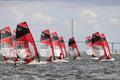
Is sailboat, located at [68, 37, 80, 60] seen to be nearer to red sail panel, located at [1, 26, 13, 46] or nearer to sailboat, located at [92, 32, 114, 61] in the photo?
sailboat, located at [92, 32, 114, 61]

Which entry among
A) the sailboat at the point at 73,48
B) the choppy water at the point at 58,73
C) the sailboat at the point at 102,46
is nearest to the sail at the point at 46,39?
the choppy water at the point at 58,73

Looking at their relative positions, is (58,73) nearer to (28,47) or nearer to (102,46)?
(28,47)

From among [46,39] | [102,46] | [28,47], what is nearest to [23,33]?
[28,47]

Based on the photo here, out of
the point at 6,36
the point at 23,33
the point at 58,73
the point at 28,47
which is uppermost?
the point at 6,36

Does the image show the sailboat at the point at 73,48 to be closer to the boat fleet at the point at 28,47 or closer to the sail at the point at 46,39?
the boat fleet at the point at 28,47

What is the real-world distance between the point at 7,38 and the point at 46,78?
139ft

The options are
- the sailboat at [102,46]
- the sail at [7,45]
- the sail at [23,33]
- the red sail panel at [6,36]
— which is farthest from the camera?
the sailboat at [102,46]

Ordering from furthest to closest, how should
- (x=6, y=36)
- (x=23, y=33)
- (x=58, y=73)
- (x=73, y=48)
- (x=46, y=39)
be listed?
(x=73, y=48), (x=46, y=39), (x=6, y=36), (x=23, y=33), (x=58, y=73)

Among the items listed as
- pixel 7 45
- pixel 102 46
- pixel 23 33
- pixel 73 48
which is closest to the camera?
pixel 23 33

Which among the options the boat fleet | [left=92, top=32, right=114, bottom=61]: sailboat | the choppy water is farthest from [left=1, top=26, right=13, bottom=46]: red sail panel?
[left=92, top=32, right=114, bottom=61]: sailboat

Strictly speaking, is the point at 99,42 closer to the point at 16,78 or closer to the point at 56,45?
the point at 56,45

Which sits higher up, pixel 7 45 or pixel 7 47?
pixel 7 45

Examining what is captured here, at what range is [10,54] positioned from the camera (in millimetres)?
95688

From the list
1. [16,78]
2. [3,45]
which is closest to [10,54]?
[3,45]
